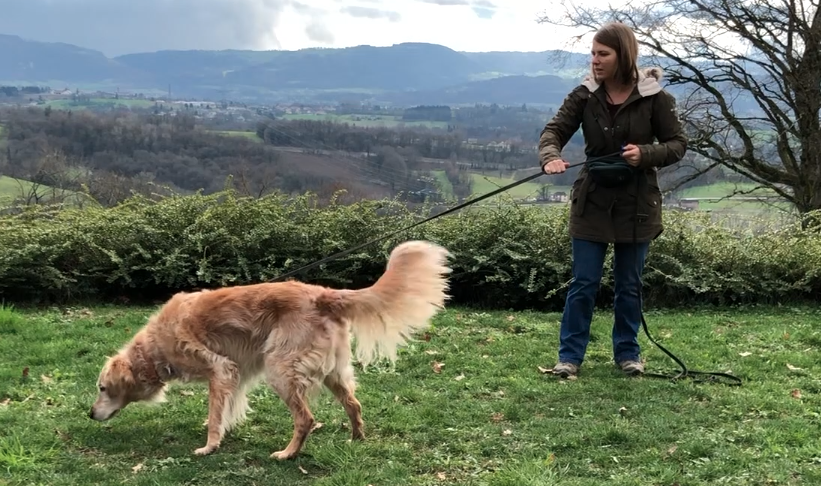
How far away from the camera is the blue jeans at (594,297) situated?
4.88 m

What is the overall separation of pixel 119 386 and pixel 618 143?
152 inches

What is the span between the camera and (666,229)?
9.55 meters

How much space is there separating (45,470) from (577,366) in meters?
3.77

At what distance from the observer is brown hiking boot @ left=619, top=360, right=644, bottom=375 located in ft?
16.7

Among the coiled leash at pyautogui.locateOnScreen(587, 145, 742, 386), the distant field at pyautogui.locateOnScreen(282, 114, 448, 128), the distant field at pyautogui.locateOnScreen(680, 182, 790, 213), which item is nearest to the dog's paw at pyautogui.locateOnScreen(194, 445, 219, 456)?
the coiled leash at pyautogui.locateOnScreen(587, 145, 742, 386)

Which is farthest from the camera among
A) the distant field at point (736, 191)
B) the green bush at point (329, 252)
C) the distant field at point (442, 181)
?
the distant field at point (442, 181)

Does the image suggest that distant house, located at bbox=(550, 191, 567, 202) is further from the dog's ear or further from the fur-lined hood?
the dog's ear

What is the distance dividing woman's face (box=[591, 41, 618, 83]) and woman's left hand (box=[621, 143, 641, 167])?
1.89ft

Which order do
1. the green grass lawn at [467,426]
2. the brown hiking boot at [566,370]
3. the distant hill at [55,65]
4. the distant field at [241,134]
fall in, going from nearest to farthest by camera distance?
the green grass lawn at [467,426], the brown hiking boot at [566,370], the distant field at [241,134], the distant hill at [55,65]

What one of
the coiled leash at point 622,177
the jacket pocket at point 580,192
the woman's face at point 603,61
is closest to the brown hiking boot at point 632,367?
the coiled leash at point 622,177

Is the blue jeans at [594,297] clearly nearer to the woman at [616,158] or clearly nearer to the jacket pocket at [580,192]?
the woman at [616,158]

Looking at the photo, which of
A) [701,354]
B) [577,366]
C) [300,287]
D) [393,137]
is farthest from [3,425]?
[393,137]

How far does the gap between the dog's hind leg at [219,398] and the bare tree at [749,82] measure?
14232mm

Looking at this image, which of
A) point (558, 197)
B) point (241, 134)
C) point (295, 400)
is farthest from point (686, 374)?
point (241, 134)
